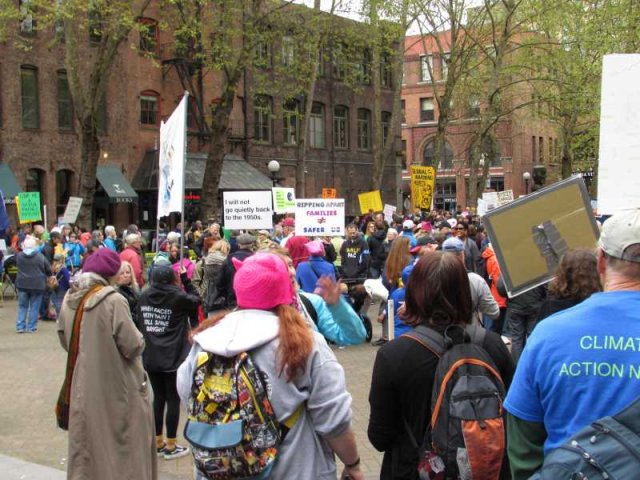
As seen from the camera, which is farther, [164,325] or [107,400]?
[164,325]

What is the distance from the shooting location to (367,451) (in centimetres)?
633

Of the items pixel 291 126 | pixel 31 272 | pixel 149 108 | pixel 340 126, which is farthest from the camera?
pixel 340 126

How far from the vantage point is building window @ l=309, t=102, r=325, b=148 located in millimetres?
38656

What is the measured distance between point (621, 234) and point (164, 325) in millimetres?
4561

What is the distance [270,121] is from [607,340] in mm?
34980

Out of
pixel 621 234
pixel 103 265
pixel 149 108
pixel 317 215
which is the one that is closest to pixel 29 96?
pixel 149 108

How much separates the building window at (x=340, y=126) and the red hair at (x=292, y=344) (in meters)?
37.2

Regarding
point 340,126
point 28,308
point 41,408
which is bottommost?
point 41,408

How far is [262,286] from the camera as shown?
10.1 ft

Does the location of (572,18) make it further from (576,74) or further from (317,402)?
(317,402)

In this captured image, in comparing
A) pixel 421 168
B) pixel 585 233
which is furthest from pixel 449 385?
pixel 421 168

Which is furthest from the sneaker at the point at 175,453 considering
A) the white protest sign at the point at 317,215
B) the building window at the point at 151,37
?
the building window at the point at 151,37

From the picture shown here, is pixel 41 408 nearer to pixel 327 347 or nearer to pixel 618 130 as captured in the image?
pixel 327 347

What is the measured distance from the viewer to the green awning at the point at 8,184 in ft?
85.4
